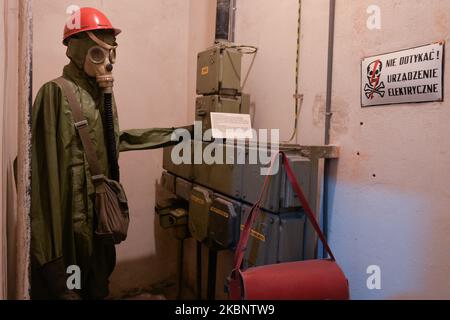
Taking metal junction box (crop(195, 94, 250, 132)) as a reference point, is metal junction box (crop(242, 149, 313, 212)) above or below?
below

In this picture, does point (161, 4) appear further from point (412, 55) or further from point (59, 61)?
point (412, 55)

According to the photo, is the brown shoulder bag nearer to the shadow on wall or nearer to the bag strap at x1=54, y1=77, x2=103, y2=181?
the bag strap at x1=54, y1=77, x2=103, y2=181

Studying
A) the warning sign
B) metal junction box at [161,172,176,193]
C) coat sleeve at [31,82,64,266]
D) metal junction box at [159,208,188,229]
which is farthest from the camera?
metal junction box at [161,172,176,193]

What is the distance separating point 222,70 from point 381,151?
849 mm

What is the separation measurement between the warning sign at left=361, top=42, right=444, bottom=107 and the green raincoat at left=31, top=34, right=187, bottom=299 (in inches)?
45.7

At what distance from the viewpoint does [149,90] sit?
2.36 meters

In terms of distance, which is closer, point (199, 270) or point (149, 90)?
point (199, 270)

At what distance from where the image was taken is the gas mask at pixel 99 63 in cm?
153

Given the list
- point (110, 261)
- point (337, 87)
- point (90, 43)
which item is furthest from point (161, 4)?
point (110, 261)

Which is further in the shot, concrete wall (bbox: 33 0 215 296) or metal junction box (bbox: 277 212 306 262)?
concrete wall (bbox: 33 0 215 296)

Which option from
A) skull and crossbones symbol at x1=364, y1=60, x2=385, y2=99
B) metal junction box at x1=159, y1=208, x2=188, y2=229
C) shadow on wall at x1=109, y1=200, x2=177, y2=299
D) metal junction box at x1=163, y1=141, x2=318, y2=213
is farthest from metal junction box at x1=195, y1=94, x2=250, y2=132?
shadow on wall at x1=109, y1=200, x2=177, y2=299

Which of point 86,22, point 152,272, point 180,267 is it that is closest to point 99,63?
point 86,22

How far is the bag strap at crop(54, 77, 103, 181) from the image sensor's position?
1.47 metres

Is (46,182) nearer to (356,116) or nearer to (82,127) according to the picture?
(82,127)
